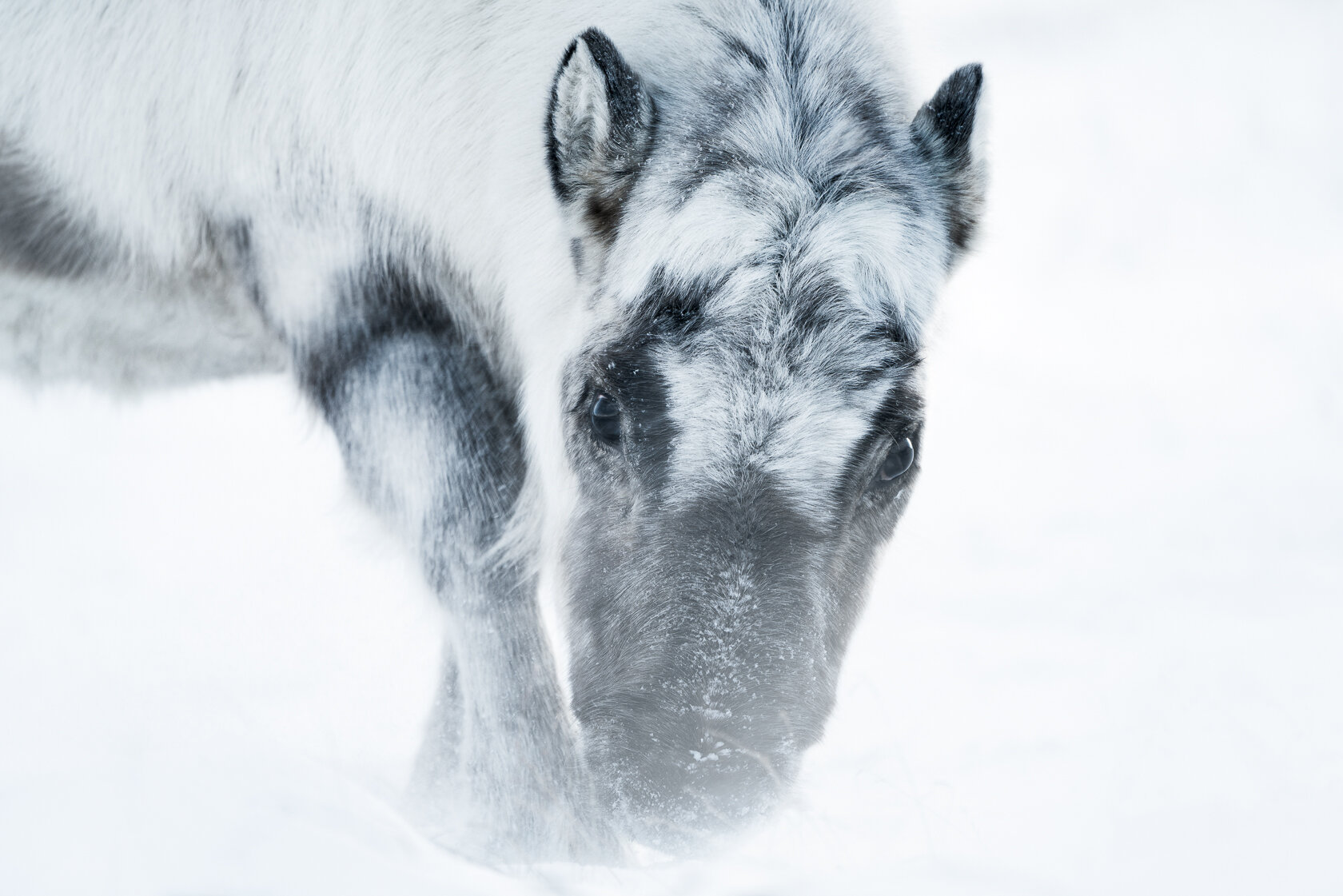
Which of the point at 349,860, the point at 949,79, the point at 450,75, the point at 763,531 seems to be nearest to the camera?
the point at 349,860

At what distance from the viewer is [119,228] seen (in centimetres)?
315

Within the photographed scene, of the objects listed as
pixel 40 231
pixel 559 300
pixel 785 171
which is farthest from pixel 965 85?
pixel 40 231

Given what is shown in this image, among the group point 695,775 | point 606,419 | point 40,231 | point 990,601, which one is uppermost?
point 606,419

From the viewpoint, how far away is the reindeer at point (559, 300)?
220cm

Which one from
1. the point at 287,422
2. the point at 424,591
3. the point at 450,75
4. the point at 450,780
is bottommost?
the point at 287,422

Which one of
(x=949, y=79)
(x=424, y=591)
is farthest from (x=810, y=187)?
(x=424, y=591)

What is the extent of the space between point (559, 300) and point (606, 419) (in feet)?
1.20

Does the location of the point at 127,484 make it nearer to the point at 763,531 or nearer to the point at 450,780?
the point at 450,780

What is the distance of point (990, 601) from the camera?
473 cm

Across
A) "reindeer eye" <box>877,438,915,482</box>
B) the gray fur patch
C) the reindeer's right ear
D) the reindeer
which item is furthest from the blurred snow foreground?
the reindeer's right ear

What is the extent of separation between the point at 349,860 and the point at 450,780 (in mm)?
1275

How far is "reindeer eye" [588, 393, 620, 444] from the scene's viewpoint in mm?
2420

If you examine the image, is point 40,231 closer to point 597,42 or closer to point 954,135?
point 597,42

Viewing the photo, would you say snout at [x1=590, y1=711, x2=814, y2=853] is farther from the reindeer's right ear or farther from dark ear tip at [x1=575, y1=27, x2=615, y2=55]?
dark ear tip at [x1=575, y1=27, x2=615, y2=55]
